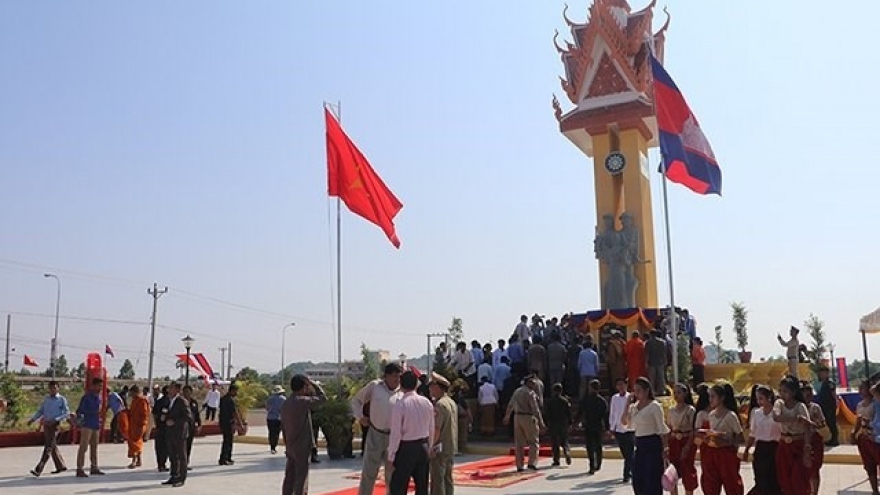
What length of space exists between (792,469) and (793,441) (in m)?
0.27

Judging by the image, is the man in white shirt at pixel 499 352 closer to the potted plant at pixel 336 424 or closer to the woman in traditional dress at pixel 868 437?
the potted plant at pixel 336 424

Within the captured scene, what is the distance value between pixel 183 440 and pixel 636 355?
9.35 m

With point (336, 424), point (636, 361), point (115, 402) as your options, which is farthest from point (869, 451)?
point (115, 402)

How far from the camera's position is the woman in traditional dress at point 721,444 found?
771cm

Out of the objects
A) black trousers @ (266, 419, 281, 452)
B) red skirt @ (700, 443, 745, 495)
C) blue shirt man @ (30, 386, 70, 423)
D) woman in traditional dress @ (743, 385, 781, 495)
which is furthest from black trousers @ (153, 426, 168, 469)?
woman in traditional dress @ (743, 385, 781, 495)

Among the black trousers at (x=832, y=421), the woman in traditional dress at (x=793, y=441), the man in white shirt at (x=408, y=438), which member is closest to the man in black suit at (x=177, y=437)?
the man in white shirt at (x=408, y=438)

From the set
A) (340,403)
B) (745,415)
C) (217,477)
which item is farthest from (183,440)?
(745,415)

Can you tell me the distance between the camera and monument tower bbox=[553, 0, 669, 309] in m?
25.9

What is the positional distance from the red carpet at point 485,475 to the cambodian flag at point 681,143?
18.7 feet

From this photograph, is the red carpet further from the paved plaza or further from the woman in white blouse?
the woman in white blouse

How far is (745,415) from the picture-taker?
14.6 m

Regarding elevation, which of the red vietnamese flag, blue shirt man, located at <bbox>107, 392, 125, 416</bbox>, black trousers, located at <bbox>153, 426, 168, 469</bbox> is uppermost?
the red vietnamese flag

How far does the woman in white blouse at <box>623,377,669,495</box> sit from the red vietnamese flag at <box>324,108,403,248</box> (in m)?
6.74

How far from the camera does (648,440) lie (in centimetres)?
812
